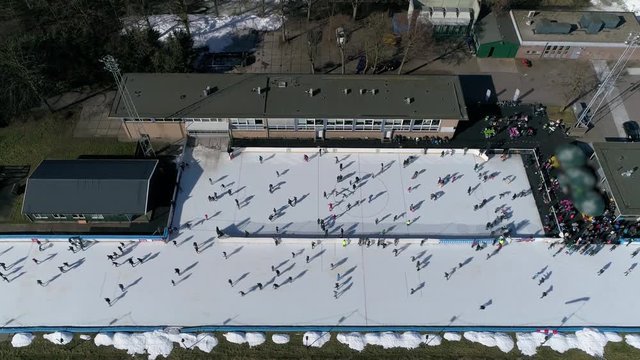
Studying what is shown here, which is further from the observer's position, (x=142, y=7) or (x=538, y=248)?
(x=142, y=7)

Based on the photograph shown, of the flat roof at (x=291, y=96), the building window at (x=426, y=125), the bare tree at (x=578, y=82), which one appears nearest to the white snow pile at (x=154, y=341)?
the flat roof at (x=291, y=96)

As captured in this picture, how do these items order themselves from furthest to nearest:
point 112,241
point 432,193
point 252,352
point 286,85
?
point 286,85, point 432,193, point 112,241, point 252,352

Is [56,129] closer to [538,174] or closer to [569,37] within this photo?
[538,174]

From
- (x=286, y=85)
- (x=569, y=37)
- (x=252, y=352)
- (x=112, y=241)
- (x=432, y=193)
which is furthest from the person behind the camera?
(x=569, y=37)

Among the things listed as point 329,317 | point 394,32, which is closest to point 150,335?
point 329,317

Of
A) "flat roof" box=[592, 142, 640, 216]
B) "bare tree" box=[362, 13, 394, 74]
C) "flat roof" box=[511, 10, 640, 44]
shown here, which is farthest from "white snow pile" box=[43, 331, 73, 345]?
"flat roof" box=[511, 10, 640, 44]

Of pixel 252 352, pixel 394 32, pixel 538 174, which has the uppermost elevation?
pixel 394 32
